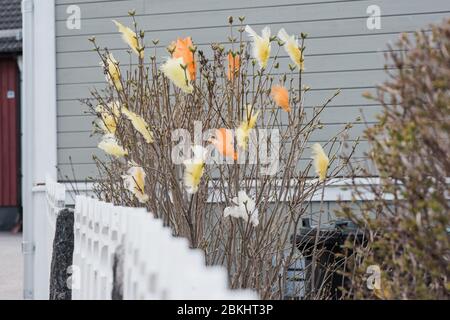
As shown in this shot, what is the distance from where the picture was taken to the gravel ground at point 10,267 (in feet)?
27.4

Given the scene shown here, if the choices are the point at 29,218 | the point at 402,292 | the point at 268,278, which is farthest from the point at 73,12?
the point at 402,292

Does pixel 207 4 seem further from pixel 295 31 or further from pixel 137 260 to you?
pixel 137 260

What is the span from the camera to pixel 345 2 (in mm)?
7191

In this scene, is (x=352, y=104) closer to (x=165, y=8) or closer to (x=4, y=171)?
(x=165, y=8)

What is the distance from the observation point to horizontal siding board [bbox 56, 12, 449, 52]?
277 inches

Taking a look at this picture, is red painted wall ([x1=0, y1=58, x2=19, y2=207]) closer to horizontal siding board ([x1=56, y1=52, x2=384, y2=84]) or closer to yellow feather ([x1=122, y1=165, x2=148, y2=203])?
horizontal siding board ([x1=56, y1=52, x2=384, y2=84])

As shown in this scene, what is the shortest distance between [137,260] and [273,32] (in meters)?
4.99

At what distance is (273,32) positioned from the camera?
7.33 metres

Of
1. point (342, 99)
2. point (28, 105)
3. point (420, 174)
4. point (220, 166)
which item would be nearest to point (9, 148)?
point (28, 105)

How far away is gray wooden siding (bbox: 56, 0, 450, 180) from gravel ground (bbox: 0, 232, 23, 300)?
1441 mm

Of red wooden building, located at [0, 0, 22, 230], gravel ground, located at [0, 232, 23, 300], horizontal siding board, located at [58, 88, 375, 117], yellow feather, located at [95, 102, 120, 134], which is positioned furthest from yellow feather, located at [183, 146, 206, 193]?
red wooden building, located at [0, 0, 22, 230]

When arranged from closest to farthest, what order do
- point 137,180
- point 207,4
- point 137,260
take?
1. point 137,260
2. point 137,180
3. point 207,4
